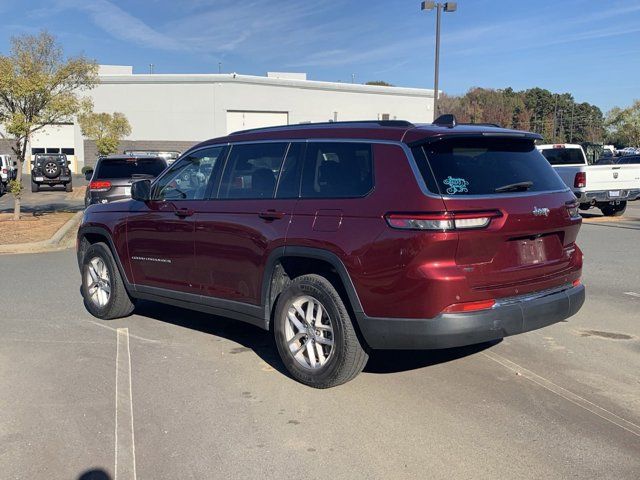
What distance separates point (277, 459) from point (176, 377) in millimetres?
1649

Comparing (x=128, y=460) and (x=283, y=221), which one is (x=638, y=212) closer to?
(x=283, y=221)

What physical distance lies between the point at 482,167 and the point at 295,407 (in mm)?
2161

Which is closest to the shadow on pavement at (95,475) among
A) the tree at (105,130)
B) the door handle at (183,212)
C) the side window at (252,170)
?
the side window at (252,170)

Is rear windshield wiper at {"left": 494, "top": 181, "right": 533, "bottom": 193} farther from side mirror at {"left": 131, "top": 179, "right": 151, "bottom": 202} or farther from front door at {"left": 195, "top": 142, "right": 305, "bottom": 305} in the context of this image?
side mirror at {"left": 131, "top": 179, "right": 151, "bottom": 202}

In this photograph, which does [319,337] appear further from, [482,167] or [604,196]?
[604,196]

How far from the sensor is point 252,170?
534 cm

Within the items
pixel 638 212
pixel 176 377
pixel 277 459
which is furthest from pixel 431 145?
pixel 638 212

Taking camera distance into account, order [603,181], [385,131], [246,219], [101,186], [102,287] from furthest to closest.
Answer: [603,181] → [101,186] → [102,287] → [246,219] → [385,131]

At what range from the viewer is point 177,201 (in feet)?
19.2

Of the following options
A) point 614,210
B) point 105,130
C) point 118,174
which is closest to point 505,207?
point 118,174

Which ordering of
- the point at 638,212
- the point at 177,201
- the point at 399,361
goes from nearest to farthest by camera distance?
the point at 399,361, the point at 177,201, the point at 638,212

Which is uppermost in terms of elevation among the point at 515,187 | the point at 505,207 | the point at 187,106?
the point at 187,106

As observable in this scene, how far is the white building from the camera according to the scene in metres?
55.8

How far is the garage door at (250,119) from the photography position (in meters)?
56.8
